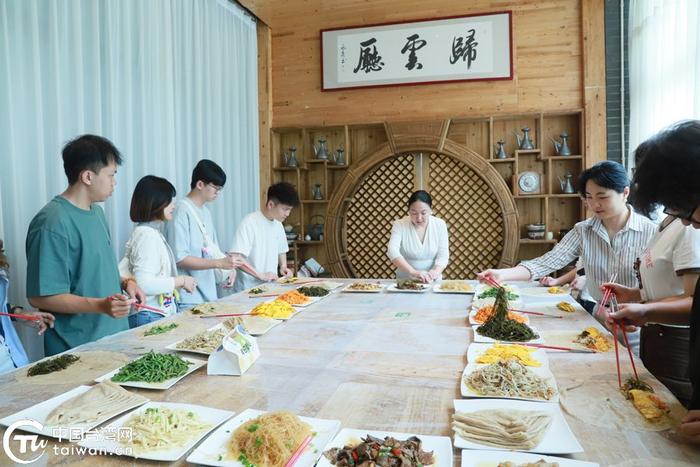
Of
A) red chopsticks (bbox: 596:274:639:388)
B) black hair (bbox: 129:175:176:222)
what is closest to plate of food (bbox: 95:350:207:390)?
black hair (bbox: 129:175:176:222)

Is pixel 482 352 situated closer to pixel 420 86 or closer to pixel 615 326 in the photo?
pixel 615 326

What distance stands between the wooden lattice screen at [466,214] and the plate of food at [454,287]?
223cm

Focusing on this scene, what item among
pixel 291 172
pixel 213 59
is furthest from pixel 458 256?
pixel 213 59

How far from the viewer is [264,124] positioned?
5.71 m

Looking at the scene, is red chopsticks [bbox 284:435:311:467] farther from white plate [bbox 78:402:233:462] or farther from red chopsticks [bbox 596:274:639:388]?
red chopsticks [bbox 596:274:639:388]

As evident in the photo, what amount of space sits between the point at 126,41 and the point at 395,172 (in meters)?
3.05

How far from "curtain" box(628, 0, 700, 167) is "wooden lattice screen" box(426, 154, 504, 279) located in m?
1.54

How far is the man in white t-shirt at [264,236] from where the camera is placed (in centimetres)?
348

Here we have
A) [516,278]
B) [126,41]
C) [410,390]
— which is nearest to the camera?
[410,390]

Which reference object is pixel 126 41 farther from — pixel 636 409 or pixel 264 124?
pixel 636 409

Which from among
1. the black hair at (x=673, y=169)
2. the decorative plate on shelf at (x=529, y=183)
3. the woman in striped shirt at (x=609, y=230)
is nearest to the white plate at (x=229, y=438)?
the black hair at (x=673, y=169)

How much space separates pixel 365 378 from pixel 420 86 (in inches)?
173

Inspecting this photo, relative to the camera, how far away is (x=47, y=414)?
1173 mm

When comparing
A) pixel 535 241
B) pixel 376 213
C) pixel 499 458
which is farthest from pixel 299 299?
pixel 535 241
